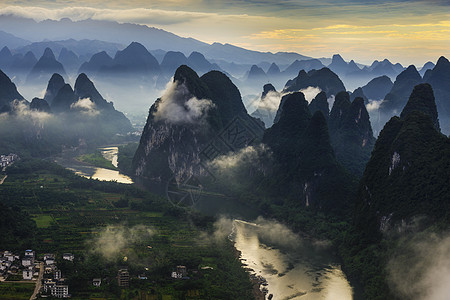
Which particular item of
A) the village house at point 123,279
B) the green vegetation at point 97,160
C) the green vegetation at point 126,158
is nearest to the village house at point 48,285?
the village house at point 123,279

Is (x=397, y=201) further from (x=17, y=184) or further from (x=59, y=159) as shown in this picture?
(x=59, y=159)

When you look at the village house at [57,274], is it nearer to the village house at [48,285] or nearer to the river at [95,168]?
the village house at [48,285]

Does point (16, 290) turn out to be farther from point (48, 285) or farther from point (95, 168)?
point (95, 168)

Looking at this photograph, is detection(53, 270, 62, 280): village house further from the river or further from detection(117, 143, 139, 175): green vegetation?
detection(117, 143, 139, 175): green vegetation

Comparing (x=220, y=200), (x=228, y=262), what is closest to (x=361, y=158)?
(x=220, y=200)

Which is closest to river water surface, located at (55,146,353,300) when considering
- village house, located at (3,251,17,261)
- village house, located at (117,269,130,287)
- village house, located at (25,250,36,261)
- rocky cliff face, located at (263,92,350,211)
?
rocky cliff face, located at (263,92,350,211)
